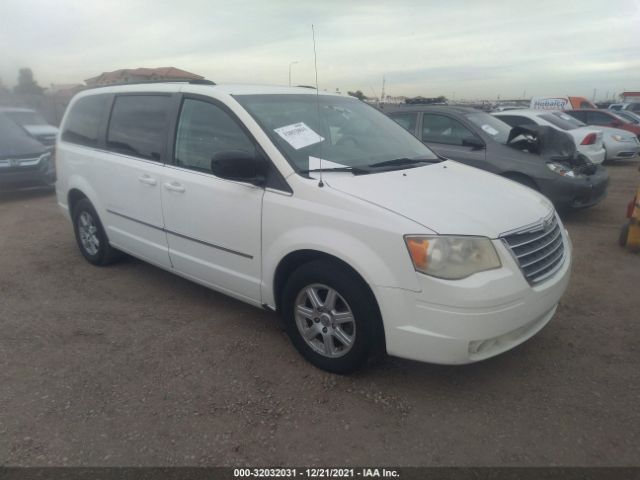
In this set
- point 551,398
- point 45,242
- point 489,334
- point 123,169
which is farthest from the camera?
point 45,242

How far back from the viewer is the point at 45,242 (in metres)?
5.91

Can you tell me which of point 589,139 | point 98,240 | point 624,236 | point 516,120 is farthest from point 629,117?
point 98,240

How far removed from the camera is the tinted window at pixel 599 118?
46.8ft

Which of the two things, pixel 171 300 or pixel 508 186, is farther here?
pixel 171 300

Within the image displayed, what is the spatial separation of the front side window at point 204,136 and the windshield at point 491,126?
4.41 metres

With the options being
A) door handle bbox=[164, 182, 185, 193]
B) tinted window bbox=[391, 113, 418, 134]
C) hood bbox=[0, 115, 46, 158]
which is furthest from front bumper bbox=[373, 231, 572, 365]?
hood bbox=[0, 115, 46, 158]

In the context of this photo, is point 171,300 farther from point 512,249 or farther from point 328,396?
point 512,249

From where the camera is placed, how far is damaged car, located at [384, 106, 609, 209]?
622 centimetres

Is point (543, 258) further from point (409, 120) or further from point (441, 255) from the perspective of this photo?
point (409, 120)

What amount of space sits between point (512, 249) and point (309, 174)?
125 cm

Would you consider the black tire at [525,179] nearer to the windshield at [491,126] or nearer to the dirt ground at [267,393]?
the windshield at [491,126]

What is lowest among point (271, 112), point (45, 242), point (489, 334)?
point (45, 242)

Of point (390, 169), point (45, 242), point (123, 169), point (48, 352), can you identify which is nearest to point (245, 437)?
point (48, 352)

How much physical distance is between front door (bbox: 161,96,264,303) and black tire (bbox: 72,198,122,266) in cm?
131
